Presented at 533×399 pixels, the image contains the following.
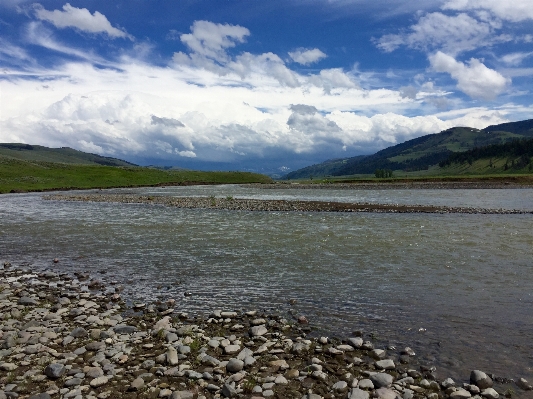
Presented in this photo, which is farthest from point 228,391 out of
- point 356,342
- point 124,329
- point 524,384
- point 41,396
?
point 524,384

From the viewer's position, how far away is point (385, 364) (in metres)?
9.28

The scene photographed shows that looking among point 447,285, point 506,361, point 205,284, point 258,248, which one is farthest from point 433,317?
point 258,248

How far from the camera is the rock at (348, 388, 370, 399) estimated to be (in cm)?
784

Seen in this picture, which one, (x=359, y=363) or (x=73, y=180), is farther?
(x=73, y=180)

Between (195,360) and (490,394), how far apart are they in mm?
6766

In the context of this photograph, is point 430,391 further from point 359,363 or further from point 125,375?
point 125,375

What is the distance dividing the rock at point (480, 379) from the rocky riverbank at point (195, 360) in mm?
21

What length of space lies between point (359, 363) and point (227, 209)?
47.0 m

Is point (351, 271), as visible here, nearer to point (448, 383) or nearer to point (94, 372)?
point (448, 383)

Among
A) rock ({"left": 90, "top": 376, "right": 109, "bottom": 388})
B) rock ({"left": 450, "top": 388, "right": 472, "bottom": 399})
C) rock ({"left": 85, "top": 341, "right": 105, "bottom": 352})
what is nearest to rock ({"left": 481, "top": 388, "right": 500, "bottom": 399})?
rock ({"left": 450, "top": 388, "right": 472, "bottom": 399})

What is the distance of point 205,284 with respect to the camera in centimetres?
1678

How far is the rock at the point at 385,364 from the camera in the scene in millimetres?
9211

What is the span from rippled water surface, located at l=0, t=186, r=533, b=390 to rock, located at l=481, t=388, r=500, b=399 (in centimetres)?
84

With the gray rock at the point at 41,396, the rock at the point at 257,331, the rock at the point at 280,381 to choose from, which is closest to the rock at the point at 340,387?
the rock at the point at 280,381
